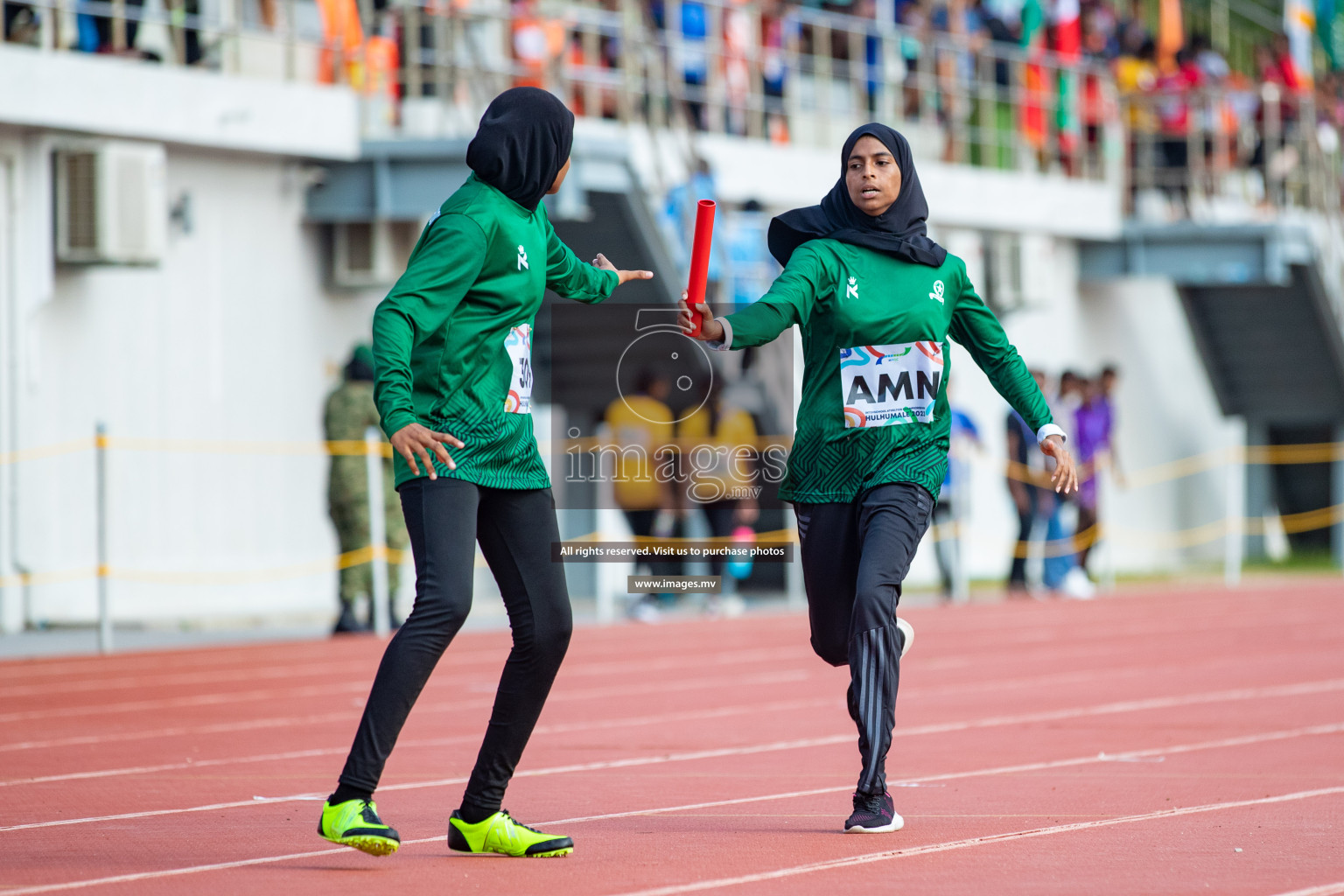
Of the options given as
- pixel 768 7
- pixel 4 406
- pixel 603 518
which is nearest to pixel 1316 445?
pixel 768 7

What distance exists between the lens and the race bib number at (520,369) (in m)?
5.77

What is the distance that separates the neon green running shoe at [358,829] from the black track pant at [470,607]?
80mm

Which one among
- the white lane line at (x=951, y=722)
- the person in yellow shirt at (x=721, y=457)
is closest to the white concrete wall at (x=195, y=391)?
the person in yellow shirt at (x=721, y=457)

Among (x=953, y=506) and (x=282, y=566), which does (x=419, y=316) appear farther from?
(x=953, y=506)

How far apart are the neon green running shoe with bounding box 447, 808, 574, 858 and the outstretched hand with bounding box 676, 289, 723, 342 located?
1.45m

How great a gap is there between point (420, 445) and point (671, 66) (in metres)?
14.8

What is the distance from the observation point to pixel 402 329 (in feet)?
17.9

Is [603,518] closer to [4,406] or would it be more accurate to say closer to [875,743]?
[4,406]

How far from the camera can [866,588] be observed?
20.5ft

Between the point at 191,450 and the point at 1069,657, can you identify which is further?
the point at 191,450

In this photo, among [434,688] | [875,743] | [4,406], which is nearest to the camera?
[875,743]

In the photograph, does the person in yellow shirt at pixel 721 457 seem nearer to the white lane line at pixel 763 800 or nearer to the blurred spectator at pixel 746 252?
the blurred spectator at pixel 746 252

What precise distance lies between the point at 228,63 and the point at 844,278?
11602mm

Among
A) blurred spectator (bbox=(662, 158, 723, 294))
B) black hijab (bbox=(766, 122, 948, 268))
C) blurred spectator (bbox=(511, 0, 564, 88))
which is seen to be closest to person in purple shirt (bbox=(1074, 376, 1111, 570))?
blurred spectator (bbox=(662, 158, 723, 294))
